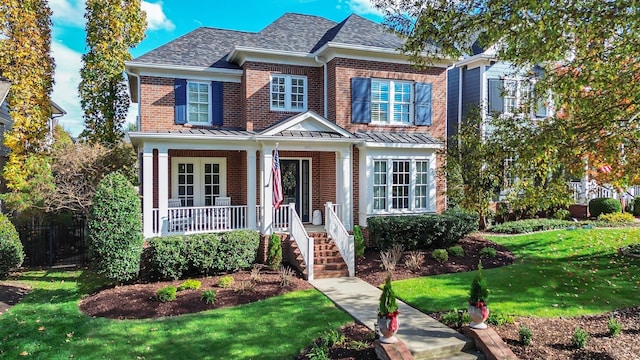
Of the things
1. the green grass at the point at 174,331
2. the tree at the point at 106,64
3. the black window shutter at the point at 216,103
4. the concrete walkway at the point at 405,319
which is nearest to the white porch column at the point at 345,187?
the concrete walkway at the point at 405,319

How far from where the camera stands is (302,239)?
11.8 meters

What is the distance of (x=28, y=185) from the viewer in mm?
12875

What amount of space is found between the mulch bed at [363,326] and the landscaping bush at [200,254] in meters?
0.32

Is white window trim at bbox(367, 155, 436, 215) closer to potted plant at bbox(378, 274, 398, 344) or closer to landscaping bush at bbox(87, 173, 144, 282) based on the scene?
landscaping bush at bbox(87, 173, 144, 282)

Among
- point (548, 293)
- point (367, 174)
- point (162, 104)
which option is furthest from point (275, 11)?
point (548, 293)

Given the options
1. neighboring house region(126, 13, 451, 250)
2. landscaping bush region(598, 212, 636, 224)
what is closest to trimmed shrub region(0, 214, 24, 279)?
neighboring house region(126, 13, 451, 250)

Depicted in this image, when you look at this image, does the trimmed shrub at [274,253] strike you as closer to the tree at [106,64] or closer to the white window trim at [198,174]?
the white window trim at [198,174]

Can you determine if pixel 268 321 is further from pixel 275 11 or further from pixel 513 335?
pixel 275 11

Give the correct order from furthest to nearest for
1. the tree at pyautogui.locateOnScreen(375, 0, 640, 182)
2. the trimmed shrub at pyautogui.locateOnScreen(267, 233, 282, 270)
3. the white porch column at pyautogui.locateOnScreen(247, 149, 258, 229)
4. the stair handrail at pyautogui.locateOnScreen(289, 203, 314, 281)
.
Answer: the white porch column at pyautogui.locateOnScreen(247, 149, 258, 229), the trimmed shrub at pyautogui.locateOnScreen(267, 233, 282, 270), the stair handrail at pyautogui.locateOnScreen(289, 203, 314, 281), the tree at pyautogui.locateOnScreen(375, 0, 640, 182)

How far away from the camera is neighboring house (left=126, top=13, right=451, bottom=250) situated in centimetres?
1334

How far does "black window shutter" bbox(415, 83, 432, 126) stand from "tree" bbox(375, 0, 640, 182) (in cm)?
664

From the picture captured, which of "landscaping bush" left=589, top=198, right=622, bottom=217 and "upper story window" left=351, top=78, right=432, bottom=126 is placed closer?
"upper story window" left=351, top=78, right=432, bottom=126

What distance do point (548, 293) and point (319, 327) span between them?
5727mm

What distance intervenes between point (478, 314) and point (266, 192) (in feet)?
24.9
